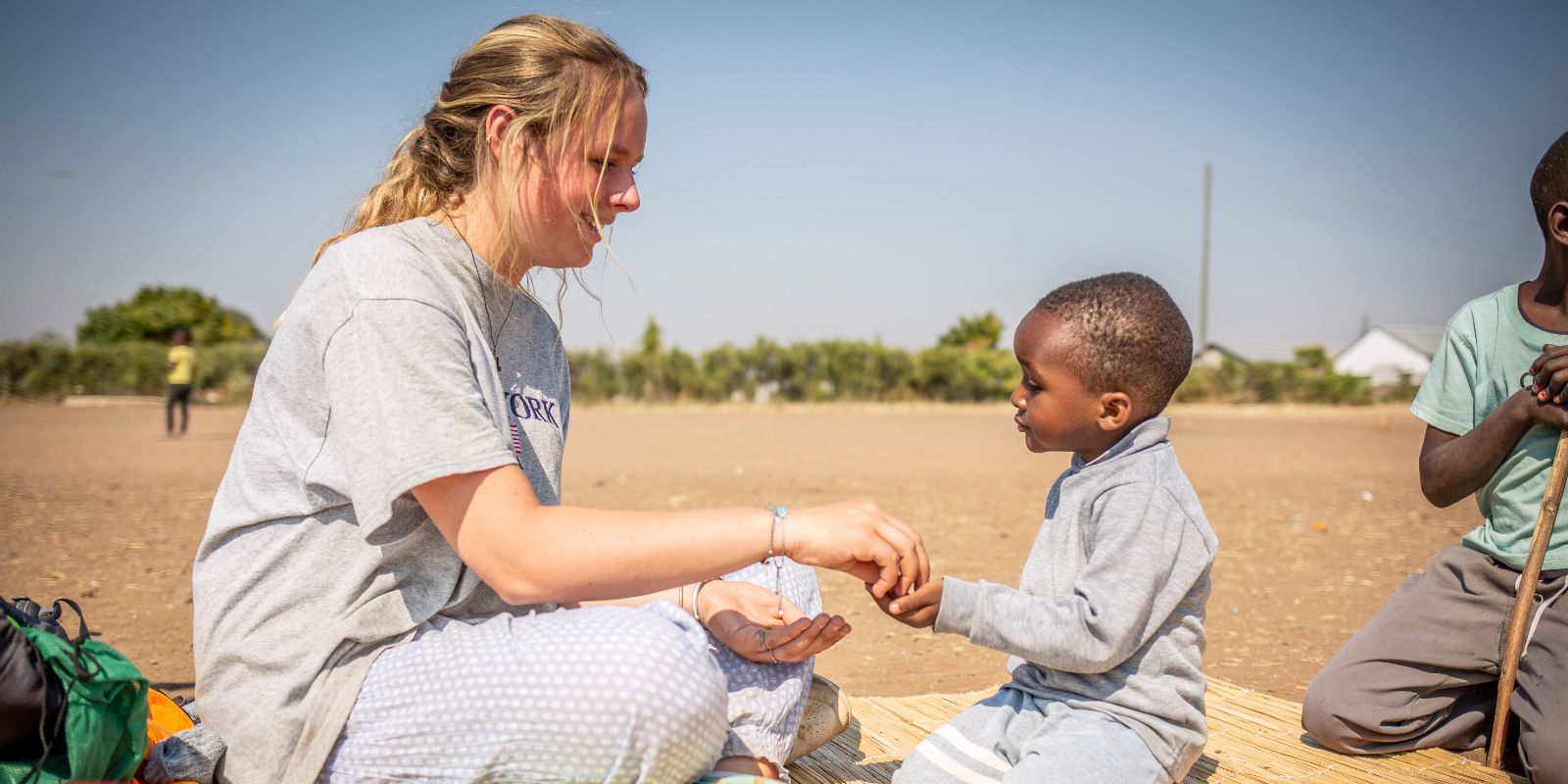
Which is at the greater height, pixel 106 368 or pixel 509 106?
pixel 509 106

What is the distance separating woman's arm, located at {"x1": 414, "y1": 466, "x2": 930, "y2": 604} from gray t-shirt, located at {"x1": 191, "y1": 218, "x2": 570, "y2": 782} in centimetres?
9

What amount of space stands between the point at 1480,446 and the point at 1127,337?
56.0 inches

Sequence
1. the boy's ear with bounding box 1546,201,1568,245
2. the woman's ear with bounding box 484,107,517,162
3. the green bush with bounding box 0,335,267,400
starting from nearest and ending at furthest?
the woman's ear with bounding box 484,107,517,162 < the boy's ear with bounding box 1546,201,1568,245 < the green bush with bounding box 0,335,267,400

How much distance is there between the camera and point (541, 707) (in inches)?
77.4

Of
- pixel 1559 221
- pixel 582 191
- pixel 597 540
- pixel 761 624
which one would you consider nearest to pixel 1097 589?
pixel 761 624

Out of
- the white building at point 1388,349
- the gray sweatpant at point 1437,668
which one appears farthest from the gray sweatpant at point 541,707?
the white building at point 1388,349

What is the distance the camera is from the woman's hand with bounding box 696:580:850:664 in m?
2.47

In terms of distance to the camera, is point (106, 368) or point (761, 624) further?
point (106, 368)

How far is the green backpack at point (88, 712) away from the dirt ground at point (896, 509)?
231 centimetres

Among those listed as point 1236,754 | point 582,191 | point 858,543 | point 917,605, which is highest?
point 582,191

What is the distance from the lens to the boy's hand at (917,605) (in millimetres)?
2275

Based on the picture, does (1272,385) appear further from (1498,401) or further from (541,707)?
(541,707)

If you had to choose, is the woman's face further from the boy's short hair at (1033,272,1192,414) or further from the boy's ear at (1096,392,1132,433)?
the boy's ear at (1096,392,1132,433)

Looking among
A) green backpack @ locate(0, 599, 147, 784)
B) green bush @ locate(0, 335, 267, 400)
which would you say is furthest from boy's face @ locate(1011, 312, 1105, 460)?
green bush @ locate(0, 335, 267, 400)
